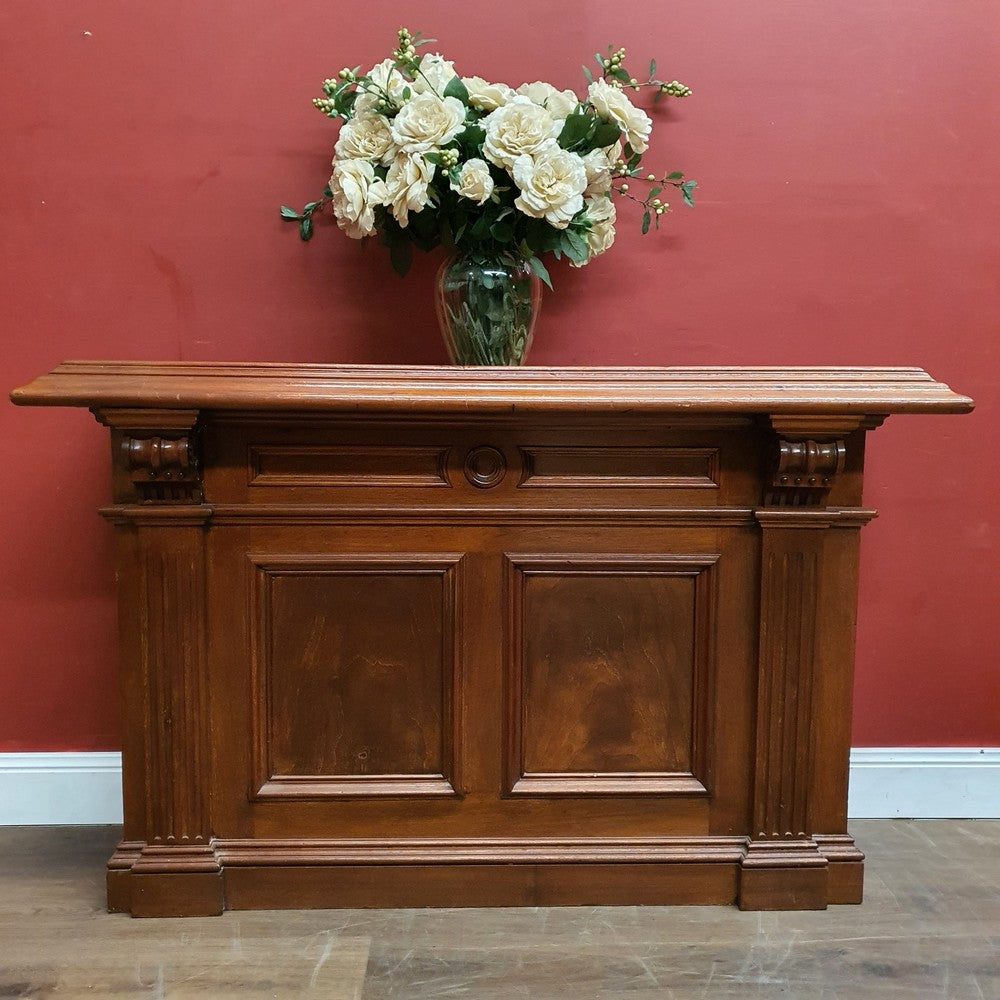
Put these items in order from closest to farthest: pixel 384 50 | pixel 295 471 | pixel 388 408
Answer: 1. pixel 388 408
2. pixel 295 471
3. pixel 384 50

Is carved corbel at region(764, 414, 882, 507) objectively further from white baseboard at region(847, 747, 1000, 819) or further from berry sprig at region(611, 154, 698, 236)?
white baseboard at region(847, 747, 1000, 819)

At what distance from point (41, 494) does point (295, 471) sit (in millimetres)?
764

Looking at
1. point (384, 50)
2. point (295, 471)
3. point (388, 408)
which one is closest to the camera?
point (388, 408)

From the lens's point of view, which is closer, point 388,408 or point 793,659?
point 388,408

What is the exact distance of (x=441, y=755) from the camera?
164 cm

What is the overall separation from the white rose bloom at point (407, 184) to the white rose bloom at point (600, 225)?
327 millimetres

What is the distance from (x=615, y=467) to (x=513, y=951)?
0.87m

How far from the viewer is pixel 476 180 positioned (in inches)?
59.9

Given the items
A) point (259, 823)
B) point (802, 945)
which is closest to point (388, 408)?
point (259, 823)

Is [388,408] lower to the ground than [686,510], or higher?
higher

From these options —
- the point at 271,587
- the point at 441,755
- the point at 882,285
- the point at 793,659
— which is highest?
the point at 882,285

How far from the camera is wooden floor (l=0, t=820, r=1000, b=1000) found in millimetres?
1394

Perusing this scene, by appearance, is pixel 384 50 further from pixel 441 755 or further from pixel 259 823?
pixel 259 823

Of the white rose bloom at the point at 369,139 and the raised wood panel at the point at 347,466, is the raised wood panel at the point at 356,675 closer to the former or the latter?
the raised wood panel at the point at 347,466
